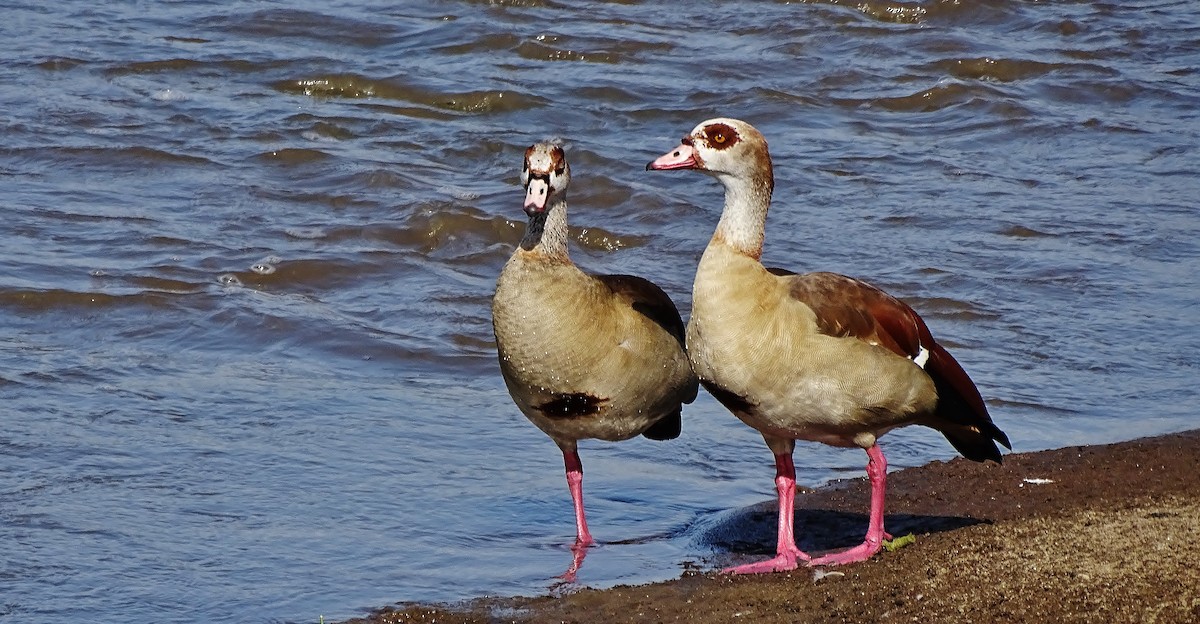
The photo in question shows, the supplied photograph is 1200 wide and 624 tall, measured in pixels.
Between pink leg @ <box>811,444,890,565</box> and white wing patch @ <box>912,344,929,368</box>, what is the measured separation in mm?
363

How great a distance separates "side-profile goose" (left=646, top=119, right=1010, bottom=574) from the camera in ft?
19.2

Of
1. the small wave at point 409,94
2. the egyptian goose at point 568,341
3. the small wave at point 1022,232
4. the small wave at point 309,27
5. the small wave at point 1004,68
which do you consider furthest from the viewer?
the small wave at point 309,27

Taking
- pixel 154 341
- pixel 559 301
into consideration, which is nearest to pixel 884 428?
pixel 559 301

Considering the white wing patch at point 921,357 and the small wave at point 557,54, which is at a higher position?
the small wave at point 557,54

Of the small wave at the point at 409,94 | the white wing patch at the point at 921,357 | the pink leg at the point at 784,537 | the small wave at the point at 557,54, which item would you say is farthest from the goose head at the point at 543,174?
the small wave at the point at 557,54

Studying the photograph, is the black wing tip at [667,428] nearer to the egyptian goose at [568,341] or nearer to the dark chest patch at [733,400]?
the egyptian goose at [568,341]

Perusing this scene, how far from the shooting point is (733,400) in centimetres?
593

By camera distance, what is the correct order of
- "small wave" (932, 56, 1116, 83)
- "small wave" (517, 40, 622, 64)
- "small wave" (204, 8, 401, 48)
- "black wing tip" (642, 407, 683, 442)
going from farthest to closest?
1. "small wave" (204, 8, 401, 48)
2. "small wave" (517, 40, 622, 64)
3. "small wave" (932, 56, 1116, 83)
4. "black wing tip" (642, 407, 683, 442)

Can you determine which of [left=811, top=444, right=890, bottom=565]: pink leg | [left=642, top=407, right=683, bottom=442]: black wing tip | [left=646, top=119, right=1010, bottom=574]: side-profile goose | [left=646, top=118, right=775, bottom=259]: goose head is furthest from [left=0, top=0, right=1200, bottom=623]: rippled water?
[left=646, top=118, right=775, bottom=259]: goose head

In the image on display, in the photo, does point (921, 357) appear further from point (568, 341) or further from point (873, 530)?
point (568, 341)

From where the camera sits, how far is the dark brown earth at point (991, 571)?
16.0 feet

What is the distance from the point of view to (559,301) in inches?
253

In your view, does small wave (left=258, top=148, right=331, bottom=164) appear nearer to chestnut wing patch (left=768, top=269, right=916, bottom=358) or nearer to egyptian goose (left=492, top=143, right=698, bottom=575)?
egyptian goose (left=492, top=143, right=698, bottom=575)

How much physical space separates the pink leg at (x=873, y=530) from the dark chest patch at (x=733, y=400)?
60 cm
